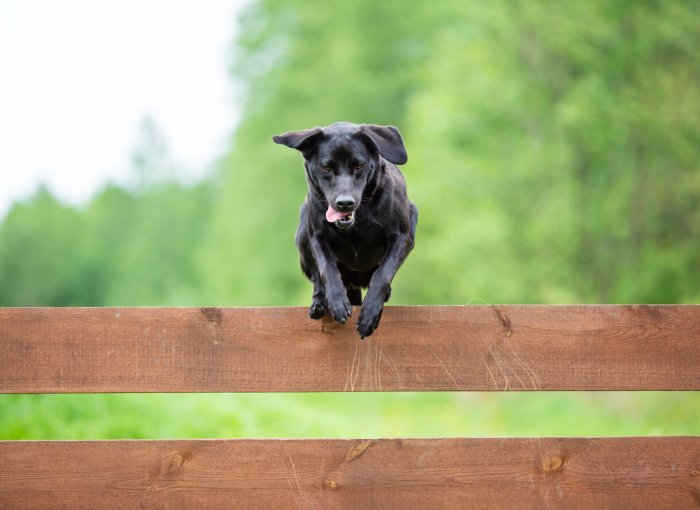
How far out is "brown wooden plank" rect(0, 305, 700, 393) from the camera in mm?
3445


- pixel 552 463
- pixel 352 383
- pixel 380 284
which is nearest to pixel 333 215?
pixel 380 284

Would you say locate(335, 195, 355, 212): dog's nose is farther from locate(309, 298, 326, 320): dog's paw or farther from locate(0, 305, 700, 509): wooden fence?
locate(0, 305, 700, 509): wooden fence

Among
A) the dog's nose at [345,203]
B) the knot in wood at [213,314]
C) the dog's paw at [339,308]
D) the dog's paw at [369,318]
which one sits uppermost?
the dog's nose at [345,203]

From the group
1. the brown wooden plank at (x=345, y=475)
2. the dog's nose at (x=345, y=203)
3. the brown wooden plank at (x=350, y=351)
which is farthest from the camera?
the dog's nose at (x=345, y=203)

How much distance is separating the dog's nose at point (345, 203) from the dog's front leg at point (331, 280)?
0.32 metres

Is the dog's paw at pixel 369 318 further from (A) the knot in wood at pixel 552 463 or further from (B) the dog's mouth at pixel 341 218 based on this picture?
(A) the knot in wood at pixel 552 463

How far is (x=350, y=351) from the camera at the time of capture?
138 inches

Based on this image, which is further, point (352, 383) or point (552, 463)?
point (352, 383)

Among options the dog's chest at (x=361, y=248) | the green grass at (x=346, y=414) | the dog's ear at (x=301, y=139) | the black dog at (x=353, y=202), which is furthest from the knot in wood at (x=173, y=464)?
the green grass at (x=346, y=414)

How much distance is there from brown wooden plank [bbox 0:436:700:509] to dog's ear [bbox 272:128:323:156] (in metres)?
1.78

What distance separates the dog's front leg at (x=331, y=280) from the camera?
3771mm

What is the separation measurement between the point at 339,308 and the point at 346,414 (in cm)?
1289

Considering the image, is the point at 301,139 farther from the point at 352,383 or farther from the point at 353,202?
the point at 352,383

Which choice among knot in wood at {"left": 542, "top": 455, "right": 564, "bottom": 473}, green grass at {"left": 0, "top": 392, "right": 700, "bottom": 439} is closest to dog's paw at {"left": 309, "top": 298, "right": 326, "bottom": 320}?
knot in wood at {"left": 542, "top": 455, "right": 564, "bottom": 473}
